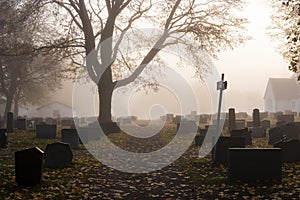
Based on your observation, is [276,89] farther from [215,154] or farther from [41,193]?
[41,193]

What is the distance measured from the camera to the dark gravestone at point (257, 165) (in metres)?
10.2

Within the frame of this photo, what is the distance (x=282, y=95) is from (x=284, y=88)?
75.3 inches

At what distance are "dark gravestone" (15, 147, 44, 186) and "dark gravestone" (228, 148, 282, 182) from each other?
4441 millimetres

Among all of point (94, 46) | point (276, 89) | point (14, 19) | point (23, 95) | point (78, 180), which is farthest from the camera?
point (276, 89)

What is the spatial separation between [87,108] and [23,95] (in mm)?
41572

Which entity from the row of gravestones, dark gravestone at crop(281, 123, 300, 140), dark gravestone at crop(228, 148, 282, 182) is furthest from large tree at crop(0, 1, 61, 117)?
dark gravestone at crop(228, 148, 282, 182)

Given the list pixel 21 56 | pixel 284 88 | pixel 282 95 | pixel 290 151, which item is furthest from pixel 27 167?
pixel 284 88

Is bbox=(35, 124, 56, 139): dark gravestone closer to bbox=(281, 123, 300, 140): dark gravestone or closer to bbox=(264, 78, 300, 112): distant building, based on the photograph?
bbox=(281, 123, 300, 140): dark gravestone

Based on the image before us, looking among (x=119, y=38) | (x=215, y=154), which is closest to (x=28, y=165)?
(x=215, y=154)

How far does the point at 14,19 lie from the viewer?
27.9 m

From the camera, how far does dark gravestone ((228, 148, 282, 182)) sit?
33.3 ft

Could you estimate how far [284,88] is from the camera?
74.1 metres

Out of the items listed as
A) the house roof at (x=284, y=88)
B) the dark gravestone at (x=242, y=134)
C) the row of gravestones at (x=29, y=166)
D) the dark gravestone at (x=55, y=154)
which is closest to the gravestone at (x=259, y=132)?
the dark gravestone at (x=242, y=134)

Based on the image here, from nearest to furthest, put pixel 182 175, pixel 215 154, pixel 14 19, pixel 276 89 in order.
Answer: pixel 182 175, pixel 215 154, pixel 14 19, pixel 276 89
